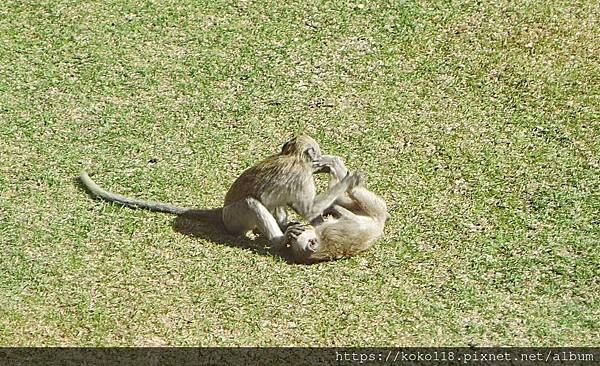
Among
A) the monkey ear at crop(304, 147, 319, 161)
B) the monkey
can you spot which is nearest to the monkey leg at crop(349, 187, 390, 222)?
the monkey

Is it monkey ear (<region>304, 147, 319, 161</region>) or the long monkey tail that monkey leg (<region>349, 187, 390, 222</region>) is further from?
the long monkey tail

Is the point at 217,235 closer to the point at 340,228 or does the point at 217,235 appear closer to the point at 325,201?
the point at 325,201

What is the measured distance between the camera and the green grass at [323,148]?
7.59 metres

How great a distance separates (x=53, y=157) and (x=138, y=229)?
4.82 feet

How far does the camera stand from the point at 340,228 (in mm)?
8062

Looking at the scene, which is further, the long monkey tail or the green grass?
the long monkey tail

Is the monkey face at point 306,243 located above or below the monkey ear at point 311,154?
below

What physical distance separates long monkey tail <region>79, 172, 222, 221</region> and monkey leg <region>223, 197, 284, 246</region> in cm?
32

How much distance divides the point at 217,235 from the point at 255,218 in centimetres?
47

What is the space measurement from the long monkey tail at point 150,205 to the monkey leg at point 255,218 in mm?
319

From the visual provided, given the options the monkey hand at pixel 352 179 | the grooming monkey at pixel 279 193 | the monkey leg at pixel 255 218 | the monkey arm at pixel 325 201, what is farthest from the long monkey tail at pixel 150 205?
the monkey hand at pixel 352 179

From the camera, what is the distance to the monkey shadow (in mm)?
8242

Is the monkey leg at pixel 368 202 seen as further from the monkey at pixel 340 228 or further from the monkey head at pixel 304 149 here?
the monkey head at pixel 304 149

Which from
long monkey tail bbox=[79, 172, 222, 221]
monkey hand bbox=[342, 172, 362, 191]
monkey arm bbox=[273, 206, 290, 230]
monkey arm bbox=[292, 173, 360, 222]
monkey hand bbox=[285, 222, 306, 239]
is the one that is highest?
monkey hand bbox=[342, 172, 362, 191]
